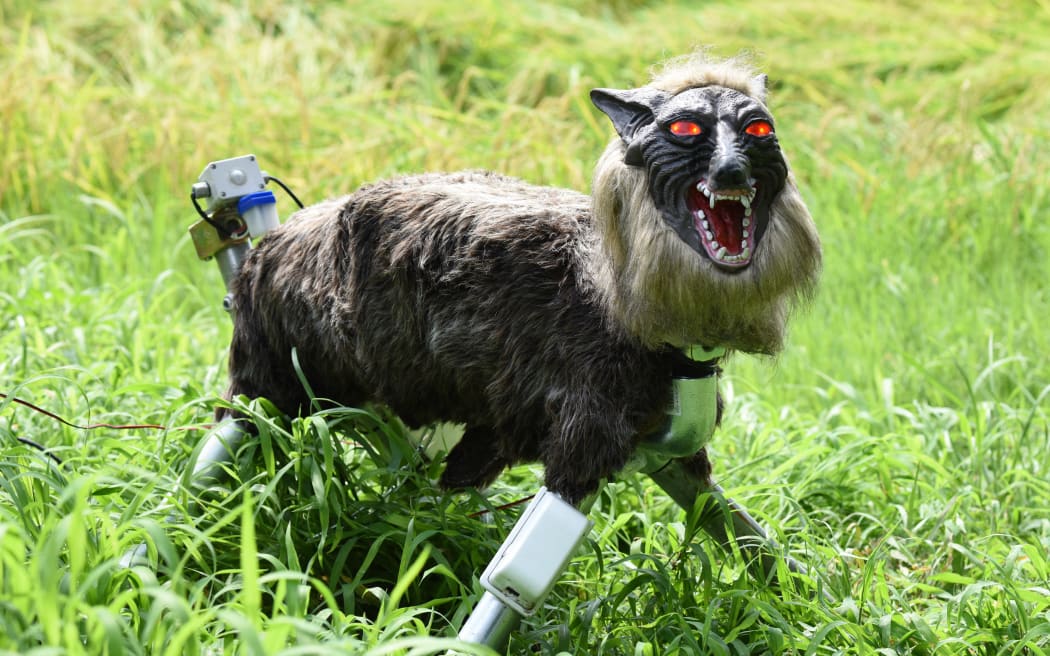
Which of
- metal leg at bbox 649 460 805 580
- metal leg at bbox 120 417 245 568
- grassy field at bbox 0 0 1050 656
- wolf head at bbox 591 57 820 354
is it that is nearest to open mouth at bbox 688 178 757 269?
wolf head at bbox 591 57 820 354

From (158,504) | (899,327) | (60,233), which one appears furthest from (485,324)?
(60,233)

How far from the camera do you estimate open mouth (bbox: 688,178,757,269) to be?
2121 millimetres

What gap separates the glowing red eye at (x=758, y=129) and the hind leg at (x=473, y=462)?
0.97 meters

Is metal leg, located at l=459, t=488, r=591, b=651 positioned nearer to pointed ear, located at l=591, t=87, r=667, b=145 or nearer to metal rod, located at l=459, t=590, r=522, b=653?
metal rod, located at l=459, t=590, r=522, b=653

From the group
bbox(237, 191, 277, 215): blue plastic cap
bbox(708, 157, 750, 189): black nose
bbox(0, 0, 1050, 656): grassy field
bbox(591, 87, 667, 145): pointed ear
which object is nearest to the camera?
bbox(708, 157, 750, 189): black nose

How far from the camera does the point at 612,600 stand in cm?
268

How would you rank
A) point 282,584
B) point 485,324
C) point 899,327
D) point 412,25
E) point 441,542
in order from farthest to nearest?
point 412,25 < point 899,327 < point 441,542 < point 485,324 < point 282,584

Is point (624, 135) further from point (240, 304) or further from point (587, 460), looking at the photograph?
point (240, 304)

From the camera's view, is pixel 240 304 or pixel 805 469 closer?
pixel 240 304

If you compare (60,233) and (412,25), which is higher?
(412,25)

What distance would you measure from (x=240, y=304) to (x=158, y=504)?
1.69 ft

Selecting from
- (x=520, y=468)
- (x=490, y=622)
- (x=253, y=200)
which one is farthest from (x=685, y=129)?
(x=520, y=468)

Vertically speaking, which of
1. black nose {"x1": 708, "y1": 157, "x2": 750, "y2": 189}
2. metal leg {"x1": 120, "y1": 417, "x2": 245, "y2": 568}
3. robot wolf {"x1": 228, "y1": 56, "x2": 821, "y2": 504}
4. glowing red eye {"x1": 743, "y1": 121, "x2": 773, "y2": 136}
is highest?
glowing red eye {"x1": 743, "y1": 121, "x2": 773, "y2": 136}

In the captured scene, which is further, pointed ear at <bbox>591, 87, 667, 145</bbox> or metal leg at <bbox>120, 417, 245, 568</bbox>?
metal leg at <bbox>120, 417, 245, 568</bbox>
